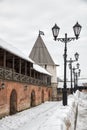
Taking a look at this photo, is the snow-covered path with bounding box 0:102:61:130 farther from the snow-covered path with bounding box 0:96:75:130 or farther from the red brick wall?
the red brick wall

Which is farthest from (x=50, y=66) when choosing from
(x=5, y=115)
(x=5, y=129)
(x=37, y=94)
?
(x=5, y=129)

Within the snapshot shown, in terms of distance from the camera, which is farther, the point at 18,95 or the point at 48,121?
the point at 18,95

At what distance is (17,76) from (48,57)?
1107 inches

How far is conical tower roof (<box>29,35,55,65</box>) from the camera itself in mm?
50406

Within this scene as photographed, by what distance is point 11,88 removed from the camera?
21.4m

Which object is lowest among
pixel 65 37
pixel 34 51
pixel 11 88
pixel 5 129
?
pixel 5 129

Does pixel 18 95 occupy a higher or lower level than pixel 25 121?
higher

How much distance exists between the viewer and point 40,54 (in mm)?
50969

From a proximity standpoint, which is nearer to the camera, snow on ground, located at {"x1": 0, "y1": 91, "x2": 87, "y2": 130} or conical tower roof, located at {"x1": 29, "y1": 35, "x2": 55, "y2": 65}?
snow on ground, located at {"x1": 0, "y1": 91, "x2": 87, "y2": 130}

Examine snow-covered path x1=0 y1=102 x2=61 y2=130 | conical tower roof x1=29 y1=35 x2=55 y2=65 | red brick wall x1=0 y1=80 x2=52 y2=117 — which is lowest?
snow-covered path x1=0 y1=102 x2=61 y2=130

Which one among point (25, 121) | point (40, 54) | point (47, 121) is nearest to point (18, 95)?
point (25, 121)

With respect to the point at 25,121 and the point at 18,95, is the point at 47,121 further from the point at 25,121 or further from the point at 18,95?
the point at 18,95

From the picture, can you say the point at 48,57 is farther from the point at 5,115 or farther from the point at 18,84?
the point at 5,115

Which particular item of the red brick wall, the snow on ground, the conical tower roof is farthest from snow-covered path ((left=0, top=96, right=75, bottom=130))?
the conical tower roof
